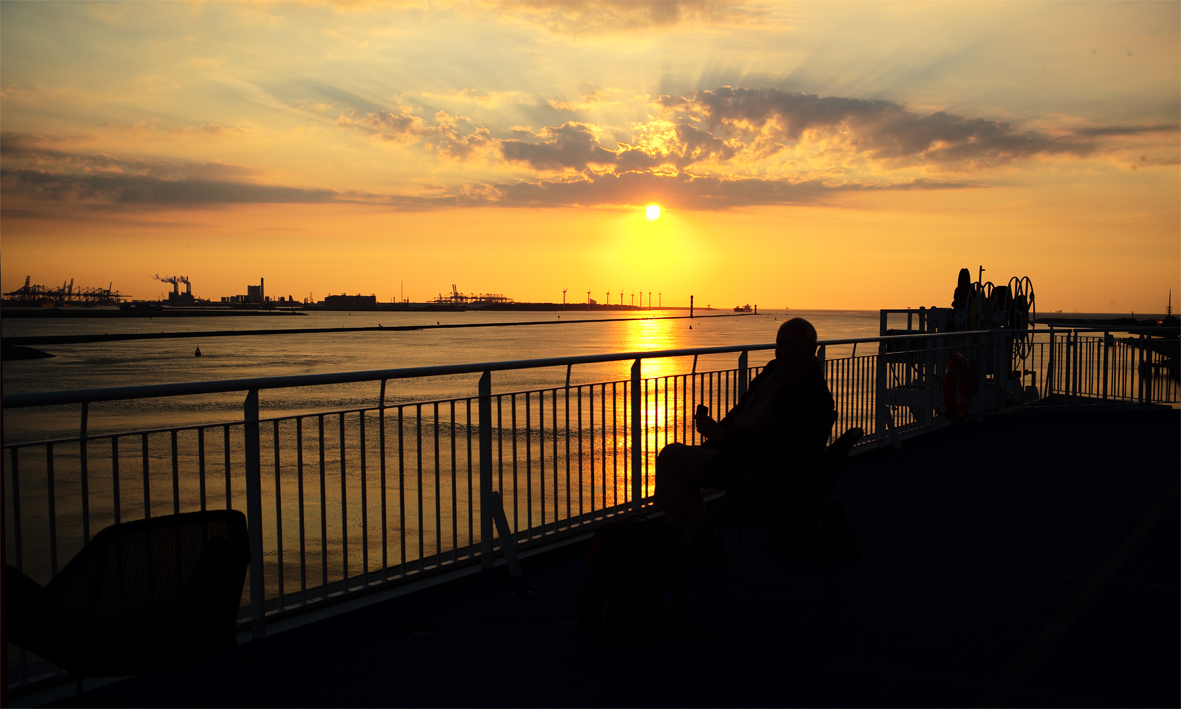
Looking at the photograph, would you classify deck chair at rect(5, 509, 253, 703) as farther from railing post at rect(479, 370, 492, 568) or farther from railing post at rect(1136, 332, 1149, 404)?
railing post at rect(1136, 332, 1149, 404)

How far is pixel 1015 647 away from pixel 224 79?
517 cm

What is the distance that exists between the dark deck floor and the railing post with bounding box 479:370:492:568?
0.54 feet

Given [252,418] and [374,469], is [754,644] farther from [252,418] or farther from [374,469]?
[374,469]

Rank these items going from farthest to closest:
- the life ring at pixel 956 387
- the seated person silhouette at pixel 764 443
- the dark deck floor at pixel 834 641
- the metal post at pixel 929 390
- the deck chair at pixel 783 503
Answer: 1. the life ring at pixel 956 387
2. the metal post at pixel 929 390
3. the seated person silhouette at pixel 764 443
4. the deck chair at pixel 783 503
5. the dark deck floor at pixel 834 641

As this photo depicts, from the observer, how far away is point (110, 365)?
127 feet

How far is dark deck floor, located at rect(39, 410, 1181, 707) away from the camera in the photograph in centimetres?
313

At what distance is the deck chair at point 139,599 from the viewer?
2.29m

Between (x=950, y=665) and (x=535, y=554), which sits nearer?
(x=950, y=665)

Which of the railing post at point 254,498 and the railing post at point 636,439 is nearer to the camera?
the railing post at point 254,498

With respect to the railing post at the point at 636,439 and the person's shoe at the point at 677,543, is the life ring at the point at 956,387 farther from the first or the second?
the person's shoe at the point at 677,543

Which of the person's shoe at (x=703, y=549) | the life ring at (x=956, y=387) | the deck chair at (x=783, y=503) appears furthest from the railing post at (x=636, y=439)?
the life ring at (x=956, y=387)

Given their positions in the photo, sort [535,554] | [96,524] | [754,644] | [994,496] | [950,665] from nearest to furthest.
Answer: [950,665], [754,644], [535,554], [994,496], [96,524]

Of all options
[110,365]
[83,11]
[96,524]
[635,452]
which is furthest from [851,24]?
[110,365]

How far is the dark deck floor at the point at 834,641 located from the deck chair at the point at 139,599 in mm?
782
